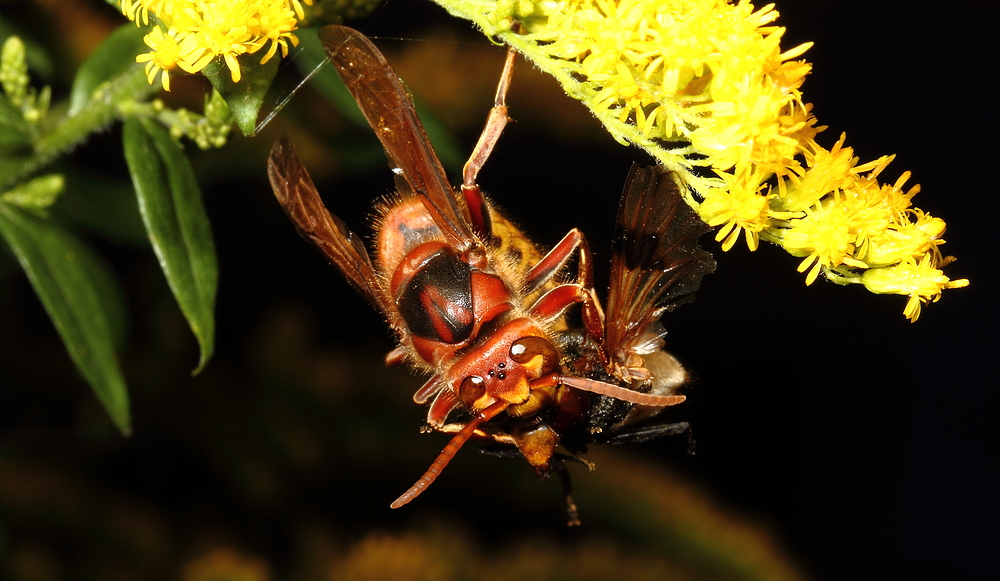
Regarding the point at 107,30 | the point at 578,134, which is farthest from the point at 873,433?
the point at 107,30

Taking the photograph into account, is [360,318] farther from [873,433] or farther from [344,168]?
[873,433]

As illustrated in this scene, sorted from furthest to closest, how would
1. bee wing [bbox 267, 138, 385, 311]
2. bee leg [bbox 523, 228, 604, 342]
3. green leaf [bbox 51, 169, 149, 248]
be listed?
green leaf [bbox 51, 169, 149, 248], bee wing [bbox 267, 138, 385, 311], bee leg [bbox 523, 228, 604, 342]

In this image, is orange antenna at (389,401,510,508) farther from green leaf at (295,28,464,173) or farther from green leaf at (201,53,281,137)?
green leaf at (201,53,281,137)

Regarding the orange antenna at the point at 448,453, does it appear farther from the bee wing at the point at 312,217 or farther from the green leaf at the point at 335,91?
the green leaf at the point at 335,91

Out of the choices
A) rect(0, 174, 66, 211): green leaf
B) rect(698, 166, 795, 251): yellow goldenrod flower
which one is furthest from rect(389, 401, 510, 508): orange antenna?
rect(0, 174, 66, 211): green leaf

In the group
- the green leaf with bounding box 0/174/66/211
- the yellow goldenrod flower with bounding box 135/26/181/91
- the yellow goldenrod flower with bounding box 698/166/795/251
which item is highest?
the yellow goldenrod flower with bounding box 135/26/181/91

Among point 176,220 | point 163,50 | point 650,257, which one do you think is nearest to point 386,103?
point 163,50

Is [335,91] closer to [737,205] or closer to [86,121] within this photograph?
[86,121]
